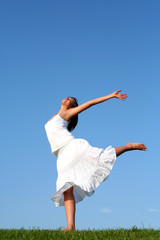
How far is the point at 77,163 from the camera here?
6.90 metres

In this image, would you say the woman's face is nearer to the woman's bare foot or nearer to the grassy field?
the woman's bare foot

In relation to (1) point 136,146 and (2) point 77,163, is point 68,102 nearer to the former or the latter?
(2) point 77,163

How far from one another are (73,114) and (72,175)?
143cm

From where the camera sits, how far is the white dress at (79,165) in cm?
669

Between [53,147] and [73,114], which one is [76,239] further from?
[73,114]

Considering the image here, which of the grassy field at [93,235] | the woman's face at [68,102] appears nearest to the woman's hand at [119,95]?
the woman's face at [68,102]

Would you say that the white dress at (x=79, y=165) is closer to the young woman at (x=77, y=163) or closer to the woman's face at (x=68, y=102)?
the young woman at (x=77, y=163)

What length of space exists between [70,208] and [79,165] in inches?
36.3

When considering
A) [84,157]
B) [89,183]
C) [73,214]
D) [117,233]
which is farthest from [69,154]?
[117,233]

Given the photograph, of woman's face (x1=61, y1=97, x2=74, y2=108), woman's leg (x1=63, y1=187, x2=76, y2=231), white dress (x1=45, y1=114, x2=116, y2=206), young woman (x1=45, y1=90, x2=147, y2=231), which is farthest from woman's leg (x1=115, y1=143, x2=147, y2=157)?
woman's face (x1=61, y1=97, x2=74, y2=108)

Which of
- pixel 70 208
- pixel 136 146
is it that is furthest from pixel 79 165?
pixel 136 146

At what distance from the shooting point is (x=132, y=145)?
23.4 ft

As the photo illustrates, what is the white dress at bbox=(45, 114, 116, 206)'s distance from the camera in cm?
669

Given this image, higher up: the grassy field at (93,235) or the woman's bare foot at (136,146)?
the woman's bare foot at (136,146)
